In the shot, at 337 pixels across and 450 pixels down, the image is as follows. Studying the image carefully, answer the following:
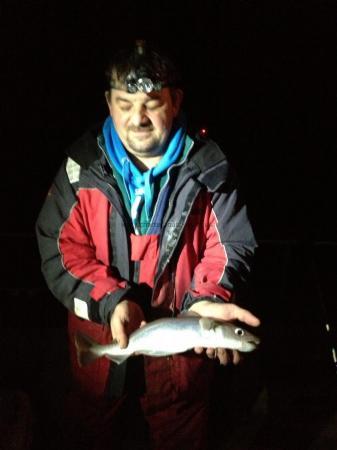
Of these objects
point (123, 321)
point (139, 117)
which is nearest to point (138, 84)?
point (139, 117)

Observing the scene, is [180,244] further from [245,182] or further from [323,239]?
[323,239]

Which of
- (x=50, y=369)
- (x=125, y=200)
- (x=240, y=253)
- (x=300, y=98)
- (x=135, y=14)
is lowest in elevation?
(x=50, y=369)

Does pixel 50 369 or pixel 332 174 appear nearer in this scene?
pixel 50 369

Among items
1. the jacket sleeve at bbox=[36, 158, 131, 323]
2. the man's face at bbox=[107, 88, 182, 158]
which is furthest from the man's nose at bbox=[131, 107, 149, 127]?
the jacket sleeve at bbox=[36, 158, 131, 323]

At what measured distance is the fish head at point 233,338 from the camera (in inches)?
102

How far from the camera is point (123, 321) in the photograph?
272cm

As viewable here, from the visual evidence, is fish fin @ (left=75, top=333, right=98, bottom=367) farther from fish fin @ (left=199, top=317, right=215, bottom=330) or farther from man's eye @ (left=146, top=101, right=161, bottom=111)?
man's eye @ (left=146, top=101, right=161, bottom=111)

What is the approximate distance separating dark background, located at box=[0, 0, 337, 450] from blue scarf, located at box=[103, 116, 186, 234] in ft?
2.91

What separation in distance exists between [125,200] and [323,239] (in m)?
3.05

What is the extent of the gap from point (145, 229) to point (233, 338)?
0.83 meters

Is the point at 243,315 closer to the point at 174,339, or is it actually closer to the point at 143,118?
the point at 174,339

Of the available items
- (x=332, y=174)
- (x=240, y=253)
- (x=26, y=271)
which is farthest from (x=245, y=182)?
(x=26, y=271)

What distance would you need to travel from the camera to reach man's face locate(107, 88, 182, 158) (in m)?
2.66

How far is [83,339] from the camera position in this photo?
2.81 meters
